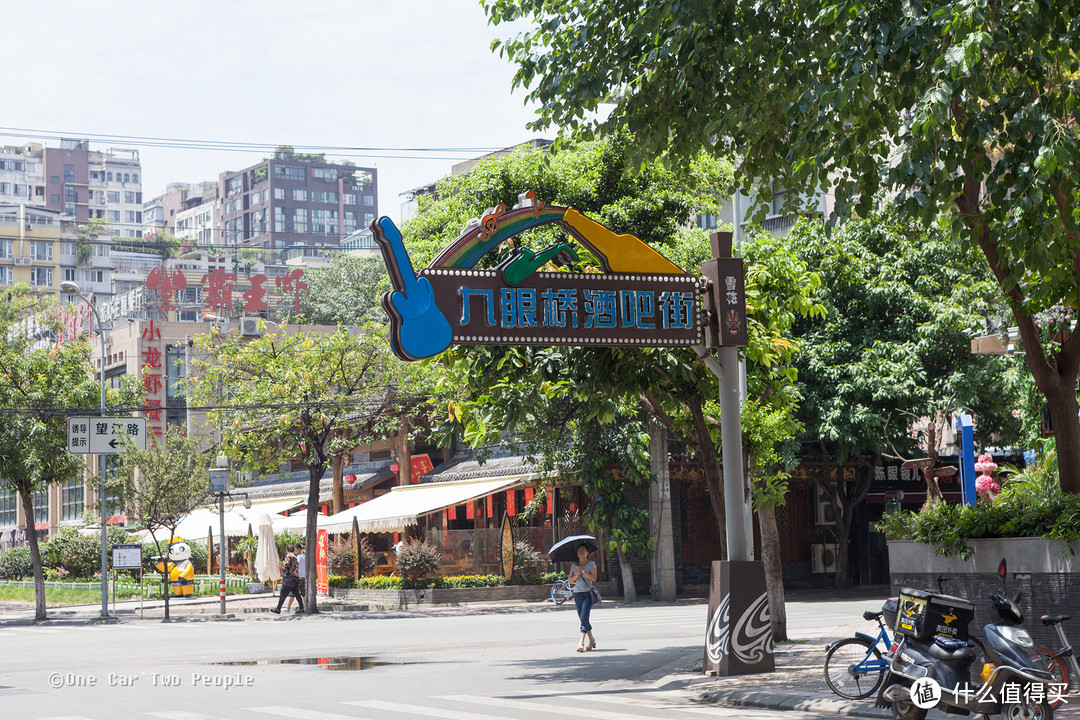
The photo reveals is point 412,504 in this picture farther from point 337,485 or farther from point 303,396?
point 337,485

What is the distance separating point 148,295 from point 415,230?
5161 cm

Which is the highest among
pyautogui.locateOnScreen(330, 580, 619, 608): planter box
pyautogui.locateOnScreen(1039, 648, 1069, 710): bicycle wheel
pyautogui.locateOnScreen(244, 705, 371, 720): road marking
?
pyautogui.locateOnScreen(1039, 648, 1069, 710): bicycle wheel

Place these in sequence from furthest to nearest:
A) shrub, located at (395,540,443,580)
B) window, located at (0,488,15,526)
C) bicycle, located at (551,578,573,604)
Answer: window, located at (0,488,15,526) → shrub, located at (395,540,443,580) → bicycle, located at (551,578,573,604)

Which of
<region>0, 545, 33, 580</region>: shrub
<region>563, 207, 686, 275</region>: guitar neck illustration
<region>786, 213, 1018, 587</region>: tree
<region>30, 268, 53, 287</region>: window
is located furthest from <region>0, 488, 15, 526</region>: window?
<region>563, 207, 686, 275</region>: guitar neck illustration

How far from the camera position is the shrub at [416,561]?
33.6 metres

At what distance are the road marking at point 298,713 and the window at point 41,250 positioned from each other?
12378cm

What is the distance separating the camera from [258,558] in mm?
38406

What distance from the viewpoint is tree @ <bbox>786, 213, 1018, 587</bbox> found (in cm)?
2939

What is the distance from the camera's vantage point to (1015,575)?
39.8 ft

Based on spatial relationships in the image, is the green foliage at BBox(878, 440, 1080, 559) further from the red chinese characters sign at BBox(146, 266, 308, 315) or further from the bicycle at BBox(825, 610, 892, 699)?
the red chinese characters sign at BBox(146, 266, 308, 315)

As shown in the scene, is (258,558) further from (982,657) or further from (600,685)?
(982,657)

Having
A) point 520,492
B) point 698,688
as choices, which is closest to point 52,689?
point 698,688

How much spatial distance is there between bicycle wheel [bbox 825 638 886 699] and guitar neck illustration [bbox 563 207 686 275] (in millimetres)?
4598

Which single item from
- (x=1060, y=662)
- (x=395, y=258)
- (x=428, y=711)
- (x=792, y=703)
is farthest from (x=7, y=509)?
(x=1060, y=662)
